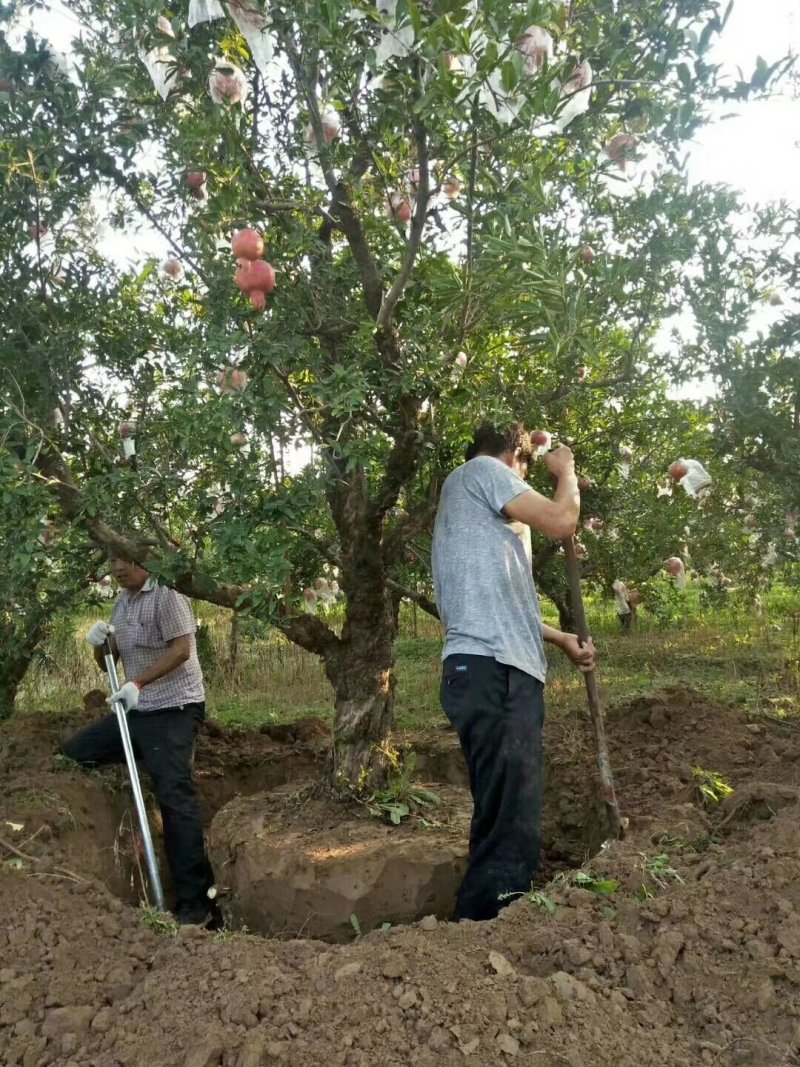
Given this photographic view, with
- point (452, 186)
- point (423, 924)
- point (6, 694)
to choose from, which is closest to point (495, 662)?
point (423, 924)

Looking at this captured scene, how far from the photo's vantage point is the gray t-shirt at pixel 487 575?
131 inches

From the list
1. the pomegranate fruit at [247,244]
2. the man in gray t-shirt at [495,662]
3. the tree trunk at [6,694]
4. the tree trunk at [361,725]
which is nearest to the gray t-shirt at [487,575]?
the man in gray t-shirt at [495,662]

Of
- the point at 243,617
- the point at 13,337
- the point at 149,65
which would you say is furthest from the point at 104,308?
the point at 243,617

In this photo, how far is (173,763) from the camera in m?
4.63

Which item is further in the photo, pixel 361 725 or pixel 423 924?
pixel 361 725

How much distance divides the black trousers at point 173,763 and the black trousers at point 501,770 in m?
1.76

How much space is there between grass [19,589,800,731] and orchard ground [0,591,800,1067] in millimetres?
1329

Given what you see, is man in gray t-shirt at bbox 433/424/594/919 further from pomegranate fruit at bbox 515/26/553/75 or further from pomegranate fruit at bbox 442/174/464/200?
pomegranate fruit at bbox 515/26/553/75

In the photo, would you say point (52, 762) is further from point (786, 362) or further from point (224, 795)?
point (786, 362)

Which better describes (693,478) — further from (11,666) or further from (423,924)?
(11,666)

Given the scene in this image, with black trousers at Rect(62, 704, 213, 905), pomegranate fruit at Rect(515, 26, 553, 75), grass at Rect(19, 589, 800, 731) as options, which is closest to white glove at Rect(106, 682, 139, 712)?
black trousers at Rect(62, 704, 213, 905)

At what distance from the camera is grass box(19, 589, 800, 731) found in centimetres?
682

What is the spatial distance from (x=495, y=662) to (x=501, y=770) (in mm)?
412

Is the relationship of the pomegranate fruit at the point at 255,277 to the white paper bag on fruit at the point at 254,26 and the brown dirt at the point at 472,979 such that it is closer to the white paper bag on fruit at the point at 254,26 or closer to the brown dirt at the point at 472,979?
the white paper bag on fruit at the point at 254,26
